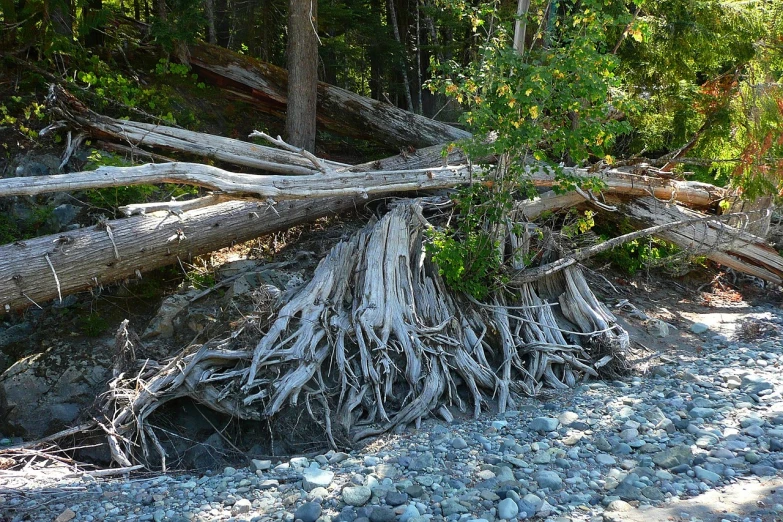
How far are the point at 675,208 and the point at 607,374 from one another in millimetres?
3592

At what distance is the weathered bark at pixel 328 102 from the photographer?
10.9m

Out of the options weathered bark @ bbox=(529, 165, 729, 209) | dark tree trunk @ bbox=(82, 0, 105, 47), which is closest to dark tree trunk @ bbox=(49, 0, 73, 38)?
dark tree trunk @ bbox=(82, 0, 105, 47)

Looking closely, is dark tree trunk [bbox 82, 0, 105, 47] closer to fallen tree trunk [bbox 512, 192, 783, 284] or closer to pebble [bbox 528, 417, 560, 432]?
fallen tree trunk [bbox 512, 192, 783, 284]

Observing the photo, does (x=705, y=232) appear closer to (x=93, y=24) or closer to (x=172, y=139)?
(x=172, y=139)

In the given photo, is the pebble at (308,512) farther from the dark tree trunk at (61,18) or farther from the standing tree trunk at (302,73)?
the dark tree trunk at (61,18)

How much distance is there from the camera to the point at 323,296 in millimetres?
6875

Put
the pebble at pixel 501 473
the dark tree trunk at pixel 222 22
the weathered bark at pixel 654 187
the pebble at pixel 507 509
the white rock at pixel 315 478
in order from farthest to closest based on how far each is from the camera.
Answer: the dark tree trunk at pixel 222 22, the weathered bark at pixel 654 187, the white rock at pixel 315 478, the pebble at pixel 501 473, the pebble at pixel 507 509

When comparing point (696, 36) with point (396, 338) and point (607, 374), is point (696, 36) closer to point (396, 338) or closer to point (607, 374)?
point (607, 374)

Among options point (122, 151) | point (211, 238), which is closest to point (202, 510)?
point (211, 238)

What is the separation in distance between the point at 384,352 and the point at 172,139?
15.1 feet

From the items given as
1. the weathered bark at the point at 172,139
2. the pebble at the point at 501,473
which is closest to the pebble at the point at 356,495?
the pebble at the point at 501,473

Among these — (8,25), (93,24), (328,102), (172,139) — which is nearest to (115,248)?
→ (172,139)

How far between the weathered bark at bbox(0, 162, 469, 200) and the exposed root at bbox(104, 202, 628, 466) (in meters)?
0.50

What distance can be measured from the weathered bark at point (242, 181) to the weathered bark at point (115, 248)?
0.37 m
